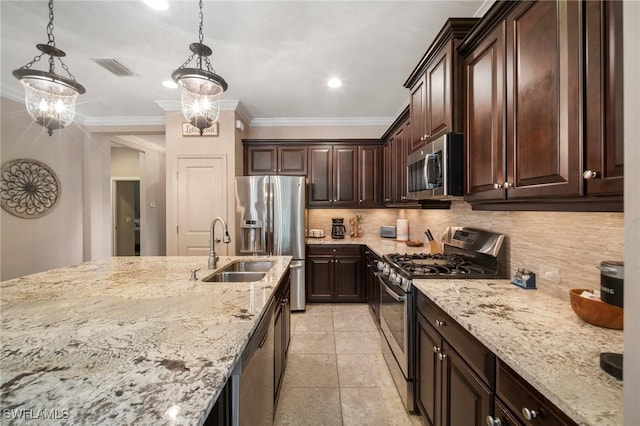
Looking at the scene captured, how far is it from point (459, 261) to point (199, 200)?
127 inches

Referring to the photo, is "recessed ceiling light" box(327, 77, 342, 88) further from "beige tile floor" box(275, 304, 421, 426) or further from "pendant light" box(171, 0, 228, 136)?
"beige tile floor" box(275, 304, 421, 426)

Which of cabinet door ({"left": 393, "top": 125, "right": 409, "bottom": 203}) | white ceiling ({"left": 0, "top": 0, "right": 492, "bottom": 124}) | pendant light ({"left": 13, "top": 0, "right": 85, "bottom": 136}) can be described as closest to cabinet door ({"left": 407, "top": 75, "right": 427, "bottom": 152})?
white ceiling ({"left": 0, "top": 0, "right": 492, "bottom": 124})

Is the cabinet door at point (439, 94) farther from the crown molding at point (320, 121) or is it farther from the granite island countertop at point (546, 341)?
the crown molding at point (320, 121)

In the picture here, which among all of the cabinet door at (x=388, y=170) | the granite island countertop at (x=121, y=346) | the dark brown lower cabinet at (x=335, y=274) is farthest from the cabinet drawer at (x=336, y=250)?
the granite island countertop at (x=121, y=346)

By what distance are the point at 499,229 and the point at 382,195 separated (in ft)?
7.31

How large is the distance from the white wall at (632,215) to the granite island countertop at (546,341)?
0.15m

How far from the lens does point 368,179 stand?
4.11 m

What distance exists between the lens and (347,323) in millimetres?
3264

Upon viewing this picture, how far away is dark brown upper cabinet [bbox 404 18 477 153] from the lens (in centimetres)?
175

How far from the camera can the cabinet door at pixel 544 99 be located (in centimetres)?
98

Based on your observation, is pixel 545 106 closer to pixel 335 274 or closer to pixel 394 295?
pixel 394 295

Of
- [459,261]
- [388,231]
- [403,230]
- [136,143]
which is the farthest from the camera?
[136,143]

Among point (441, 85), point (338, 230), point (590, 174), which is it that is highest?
point (441, 85)

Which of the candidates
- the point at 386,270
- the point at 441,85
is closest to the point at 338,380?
the point at 386,270
